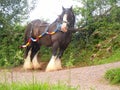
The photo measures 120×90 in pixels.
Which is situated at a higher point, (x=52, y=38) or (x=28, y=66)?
(x=52, y=38)

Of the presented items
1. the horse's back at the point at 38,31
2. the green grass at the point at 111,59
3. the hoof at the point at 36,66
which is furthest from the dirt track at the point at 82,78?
the hoof at the point at 36,66

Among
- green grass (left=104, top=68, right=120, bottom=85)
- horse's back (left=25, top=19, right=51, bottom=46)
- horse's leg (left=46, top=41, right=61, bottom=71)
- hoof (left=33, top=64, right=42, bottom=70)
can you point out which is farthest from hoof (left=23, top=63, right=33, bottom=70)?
green grass (left=104, top=68, right=120, bottom=85)

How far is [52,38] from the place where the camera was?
1445 centimetres

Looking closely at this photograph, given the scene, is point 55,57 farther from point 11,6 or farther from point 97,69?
point 11,6

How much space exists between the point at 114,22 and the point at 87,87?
8147 mm

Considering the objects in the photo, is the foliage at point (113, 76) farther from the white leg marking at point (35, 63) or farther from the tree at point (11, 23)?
the tree at point (11, 23)

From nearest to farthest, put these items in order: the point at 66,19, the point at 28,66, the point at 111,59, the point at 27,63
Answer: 1. the point at 66,19
2. the point at 111,59
3. the point at 28,66
4. the point at 27,63

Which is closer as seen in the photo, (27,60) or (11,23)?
(27,60)

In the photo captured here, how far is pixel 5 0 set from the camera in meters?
18.3

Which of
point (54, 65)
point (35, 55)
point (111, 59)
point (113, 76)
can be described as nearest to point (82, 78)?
point (113, 76)

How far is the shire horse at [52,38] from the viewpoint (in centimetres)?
1391

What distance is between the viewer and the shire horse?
13906mm

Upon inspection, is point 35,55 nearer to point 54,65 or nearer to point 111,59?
point 54,65

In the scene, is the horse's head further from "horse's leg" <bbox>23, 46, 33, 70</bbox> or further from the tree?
the tree
